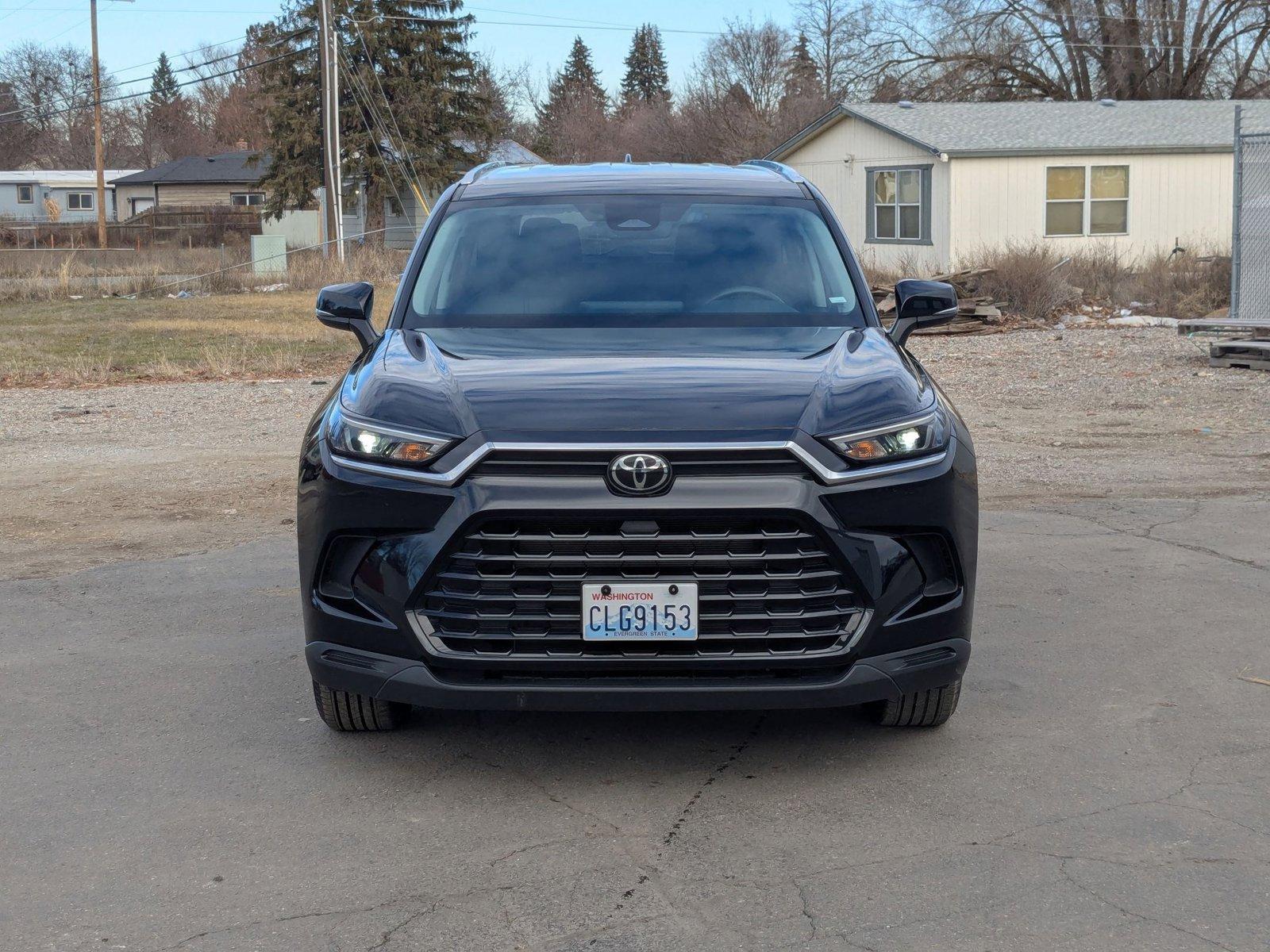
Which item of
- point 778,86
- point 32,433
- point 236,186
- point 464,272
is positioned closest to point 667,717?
point 464,272

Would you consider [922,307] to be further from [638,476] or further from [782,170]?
[638,476]

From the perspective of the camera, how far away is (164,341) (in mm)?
21219

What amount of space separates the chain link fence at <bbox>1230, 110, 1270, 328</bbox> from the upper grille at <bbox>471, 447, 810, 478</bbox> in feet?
47.7

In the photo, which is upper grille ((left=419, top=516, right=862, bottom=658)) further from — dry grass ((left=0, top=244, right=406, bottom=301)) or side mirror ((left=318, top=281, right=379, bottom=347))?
dry grass ((left=0, top=244, right=406, bottom=301))

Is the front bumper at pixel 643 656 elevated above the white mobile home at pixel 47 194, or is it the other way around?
the white mobile home at pixel 47 194

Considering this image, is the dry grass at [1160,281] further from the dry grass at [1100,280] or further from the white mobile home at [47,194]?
the white mobile home at [47,194]

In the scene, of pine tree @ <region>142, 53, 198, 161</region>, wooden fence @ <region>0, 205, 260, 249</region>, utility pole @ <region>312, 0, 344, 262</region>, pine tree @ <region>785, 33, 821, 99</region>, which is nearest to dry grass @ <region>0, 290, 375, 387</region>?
utility pole @ <region>312, 0, 344, 262</region>

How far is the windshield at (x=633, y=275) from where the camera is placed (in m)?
5.09

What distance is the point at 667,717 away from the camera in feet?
16.2

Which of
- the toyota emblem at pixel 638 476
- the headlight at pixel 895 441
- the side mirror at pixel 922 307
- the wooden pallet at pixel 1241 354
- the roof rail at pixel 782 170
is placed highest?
the roof rail at pixel 782 170

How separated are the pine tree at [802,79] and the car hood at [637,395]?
6380 centimetres

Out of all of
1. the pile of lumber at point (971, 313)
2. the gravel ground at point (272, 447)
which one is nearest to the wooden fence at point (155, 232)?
the pile of lumber at point (971, 313)

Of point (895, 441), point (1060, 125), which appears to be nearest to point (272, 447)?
point (895, 441)

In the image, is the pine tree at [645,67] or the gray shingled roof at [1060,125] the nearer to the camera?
the gray shingled roof at [1060,125]
